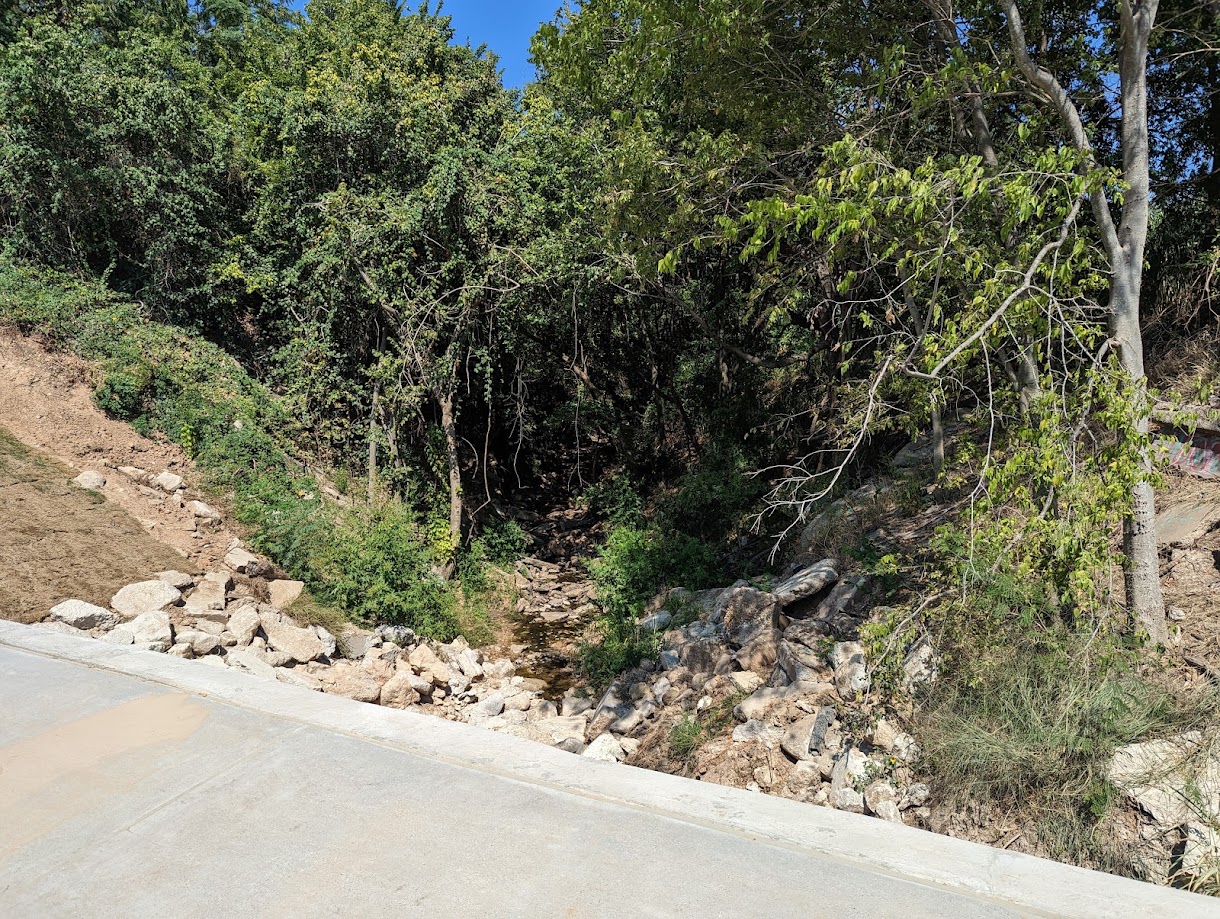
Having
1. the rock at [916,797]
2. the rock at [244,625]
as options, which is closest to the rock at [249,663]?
the rock at [244,625]

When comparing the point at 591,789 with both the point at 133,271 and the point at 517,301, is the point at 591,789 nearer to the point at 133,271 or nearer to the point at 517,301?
the point at 517,301

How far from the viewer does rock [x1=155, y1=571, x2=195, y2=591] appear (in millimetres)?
7348

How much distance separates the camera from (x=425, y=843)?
2.64 meters

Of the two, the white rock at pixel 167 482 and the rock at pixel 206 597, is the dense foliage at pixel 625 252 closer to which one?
the white rock at pixel 167 482

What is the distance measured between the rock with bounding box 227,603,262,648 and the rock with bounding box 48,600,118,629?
0.91 metres

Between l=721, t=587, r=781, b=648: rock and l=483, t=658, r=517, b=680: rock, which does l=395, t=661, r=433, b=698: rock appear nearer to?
l=483, t=658, r=517, b=680: rock

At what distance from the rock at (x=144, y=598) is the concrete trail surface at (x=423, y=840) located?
10.8 ft

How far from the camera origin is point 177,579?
24.3 feet

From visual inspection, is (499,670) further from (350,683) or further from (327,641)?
(350,683)

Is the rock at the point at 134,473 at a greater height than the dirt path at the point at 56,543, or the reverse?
the rock at the point at 134,473

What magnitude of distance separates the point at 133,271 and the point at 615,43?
33.0 feet

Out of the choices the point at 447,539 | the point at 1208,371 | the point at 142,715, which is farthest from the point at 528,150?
the point at 142,715

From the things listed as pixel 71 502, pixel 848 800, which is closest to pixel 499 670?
pixel 71 502

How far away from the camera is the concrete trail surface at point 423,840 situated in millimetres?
2340
